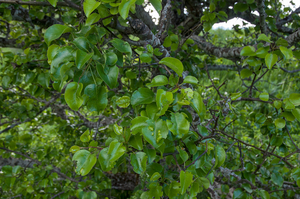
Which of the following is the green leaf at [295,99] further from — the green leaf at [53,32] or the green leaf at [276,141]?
the green leaf at [53,32]

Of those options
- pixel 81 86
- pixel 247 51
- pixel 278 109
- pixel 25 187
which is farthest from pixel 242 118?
pixel 25 187

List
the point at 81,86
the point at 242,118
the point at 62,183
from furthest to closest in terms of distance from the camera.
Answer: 1. the point at 62,183
2. the point at 242,118
3. the point at 81,86

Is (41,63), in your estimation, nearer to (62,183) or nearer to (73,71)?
(73,71)

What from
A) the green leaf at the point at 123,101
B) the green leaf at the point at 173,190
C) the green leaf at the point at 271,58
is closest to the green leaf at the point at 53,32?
the green leaf at the point at 123,101

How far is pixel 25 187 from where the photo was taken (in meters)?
0.81

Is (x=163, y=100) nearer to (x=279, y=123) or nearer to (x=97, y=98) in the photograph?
(x=97, y=98)

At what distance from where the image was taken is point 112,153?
36 cm

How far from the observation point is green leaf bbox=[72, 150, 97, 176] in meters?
0.37

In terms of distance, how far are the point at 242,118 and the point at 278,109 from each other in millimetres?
137

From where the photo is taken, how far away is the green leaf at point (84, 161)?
0.37 metres

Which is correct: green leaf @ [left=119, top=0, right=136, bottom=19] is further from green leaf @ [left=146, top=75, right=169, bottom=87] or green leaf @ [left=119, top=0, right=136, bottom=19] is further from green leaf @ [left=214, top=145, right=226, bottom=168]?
green leaf @ [left=214, top=145, right=226, bottom=168]

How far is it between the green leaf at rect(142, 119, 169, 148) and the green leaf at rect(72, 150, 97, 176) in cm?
12

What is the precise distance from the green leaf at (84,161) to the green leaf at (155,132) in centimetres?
12

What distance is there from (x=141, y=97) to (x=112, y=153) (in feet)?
0.37
